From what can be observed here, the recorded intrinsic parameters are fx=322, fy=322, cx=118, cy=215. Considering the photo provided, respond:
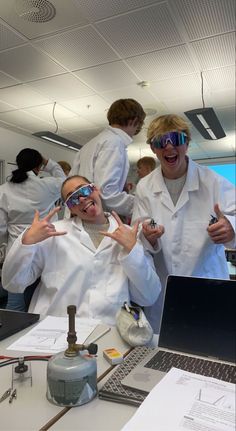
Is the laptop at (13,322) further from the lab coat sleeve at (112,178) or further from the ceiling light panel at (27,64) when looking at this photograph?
the ceiling light panel at (27,64)

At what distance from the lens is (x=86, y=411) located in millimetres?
792

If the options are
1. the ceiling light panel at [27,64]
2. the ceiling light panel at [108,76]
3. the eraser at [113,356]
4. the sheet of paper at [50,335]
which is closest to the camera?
the eraser at [113,356]

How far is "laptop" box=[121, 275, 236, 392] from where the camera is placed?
3.04ft

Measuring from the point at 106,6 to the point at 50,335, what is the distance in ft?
8.86

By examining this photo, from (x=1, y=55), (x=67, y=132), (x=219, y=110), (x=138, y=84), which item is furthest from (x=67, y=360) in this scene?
(x=67, y=132)

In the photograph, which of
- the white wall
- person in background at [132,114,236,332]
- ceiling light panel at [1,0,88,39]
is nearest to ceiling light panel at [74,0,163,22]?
ceiling light panel at [1,0,88,39]

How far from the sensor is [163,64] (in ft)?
12.4

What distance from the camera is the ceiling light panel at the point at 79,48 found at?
3.17 meters

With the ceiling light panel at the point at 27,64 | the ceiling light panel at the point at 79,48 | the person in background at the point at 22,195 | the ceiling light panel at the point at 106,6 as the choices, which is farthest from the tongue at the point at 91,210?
the ceiling light panel at the point at 27,64

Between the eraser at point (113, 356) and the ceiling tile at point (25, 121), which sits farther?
the ceiling tile at point (25, 121)

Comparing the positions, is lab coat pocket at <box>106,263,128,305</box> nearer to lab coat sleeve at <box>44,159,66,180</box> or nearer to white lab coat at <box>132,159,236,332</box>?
white lab coat at <box>132,159,236,332</box>

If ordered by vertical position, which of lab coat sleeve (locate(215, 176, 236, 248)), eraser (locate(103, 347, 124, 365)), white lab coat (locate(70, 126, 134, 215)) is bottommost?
eraser (locate(103, 347, 124, 365))

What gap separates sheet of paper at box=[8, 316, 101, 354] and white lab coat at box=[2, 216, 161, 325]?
11 centimetres

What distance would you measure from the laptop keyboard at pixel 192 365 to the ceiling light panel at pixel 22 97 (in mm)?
4255
